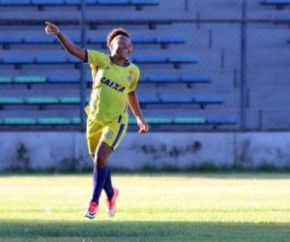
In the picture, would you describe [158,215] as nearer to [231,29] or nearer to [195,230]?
[195,230]

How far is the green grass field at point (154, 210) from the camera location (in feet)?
30.3

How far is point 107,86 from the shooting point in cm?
1071

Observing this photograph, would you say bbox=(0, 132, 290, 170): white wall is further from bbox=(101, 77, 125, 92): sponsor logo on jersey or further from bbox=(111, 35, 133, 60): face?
bbox=(111, 35, 133, 60): face

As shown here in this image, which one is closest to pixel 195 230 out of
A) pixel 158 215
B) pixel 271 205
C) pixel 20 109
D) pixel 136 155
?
pixel 158 215

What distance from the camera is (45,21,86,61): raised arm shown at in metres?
10.0

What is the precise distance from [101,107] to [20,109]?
442 inches

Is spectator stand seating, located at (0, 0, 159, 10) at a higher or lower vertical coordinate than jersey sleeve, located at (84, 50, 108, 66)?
lower

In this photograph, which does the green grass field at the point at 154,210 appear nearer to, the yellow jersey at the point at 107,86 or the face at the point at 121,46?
the yellow jersey at the point at 107,86

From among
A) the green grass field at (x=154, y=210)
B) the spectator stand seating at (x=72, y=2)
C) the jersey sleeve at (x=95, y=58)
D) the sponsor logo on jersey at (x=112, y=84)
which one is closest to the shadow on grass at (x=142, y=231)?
the green grass field at (x=154, y=210)

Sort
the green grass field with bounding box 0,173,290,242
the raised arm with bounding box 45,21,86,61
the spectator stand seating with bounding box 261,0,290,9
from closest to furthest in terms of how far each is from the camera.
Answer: the green grass field with bounding box 0,173,290,242, the raised arm with bounding box 45,21,86,61, the spectator stand seating with bounding box 261,0,290,9

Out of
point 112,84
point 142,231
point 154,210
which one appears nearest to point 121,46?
point 112,84

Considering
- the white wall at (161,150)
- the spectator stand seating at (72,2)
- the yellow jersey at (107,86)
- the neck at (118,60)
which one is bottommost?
the white wall at (161,150)

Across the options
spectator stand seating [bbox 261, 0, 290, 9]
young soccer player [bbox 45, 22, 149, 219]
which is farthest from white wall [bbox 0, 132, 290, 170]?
young soccer player [bbox 45, 22, 149, 219]

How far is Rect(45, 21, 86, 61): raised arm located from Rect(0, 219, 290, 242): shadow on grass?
1.59 metres
